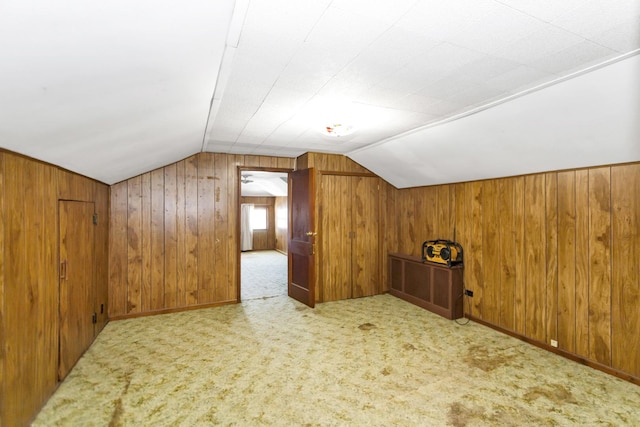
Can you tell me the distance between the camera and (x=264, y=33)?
1517 millimetres

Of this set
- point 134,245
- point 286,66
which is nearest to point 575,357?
point 286,66

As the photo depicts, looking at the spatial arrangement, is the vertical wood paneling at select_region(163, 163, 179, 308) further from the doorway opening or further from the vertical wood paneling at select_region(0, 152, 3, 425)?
the doorway opening

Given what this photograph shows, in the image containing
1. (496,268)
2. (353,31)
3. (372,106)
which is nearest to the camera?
(353,31)

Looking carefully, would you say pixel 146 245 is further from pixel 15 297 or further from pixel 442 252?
pixel 442 252

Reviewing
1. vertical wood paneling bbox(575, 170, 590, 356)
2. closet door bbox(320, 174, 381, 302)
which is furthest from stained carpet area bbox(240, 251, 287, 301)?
vertical wood paneling bbox(575, 170, 590, 356)

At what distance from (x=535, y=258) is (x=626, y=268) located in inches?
28.6

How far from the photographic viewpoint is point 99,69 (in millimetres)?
1258

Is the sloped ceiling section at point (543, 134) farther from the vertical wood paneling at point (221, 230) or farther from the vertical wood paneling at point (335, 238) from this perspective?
the vertical wood paneling at point (221, 230)

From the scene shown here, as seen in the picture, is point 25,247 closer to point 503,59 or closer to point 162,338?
point 162,338

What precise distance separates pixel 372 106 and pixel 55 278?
111 inches

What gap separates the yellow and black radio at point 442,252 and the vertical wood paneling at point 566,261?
1.18 metres

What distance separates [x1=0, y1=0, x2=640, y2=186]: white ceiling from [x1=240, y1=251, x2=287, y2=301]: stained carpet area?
2.98 meters

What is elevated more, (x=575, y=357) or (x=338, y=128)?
(x=338, y=128)

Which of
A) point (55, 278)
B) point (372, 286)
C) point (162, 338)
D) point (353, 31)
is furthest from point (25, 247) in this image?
point (372, 286)
